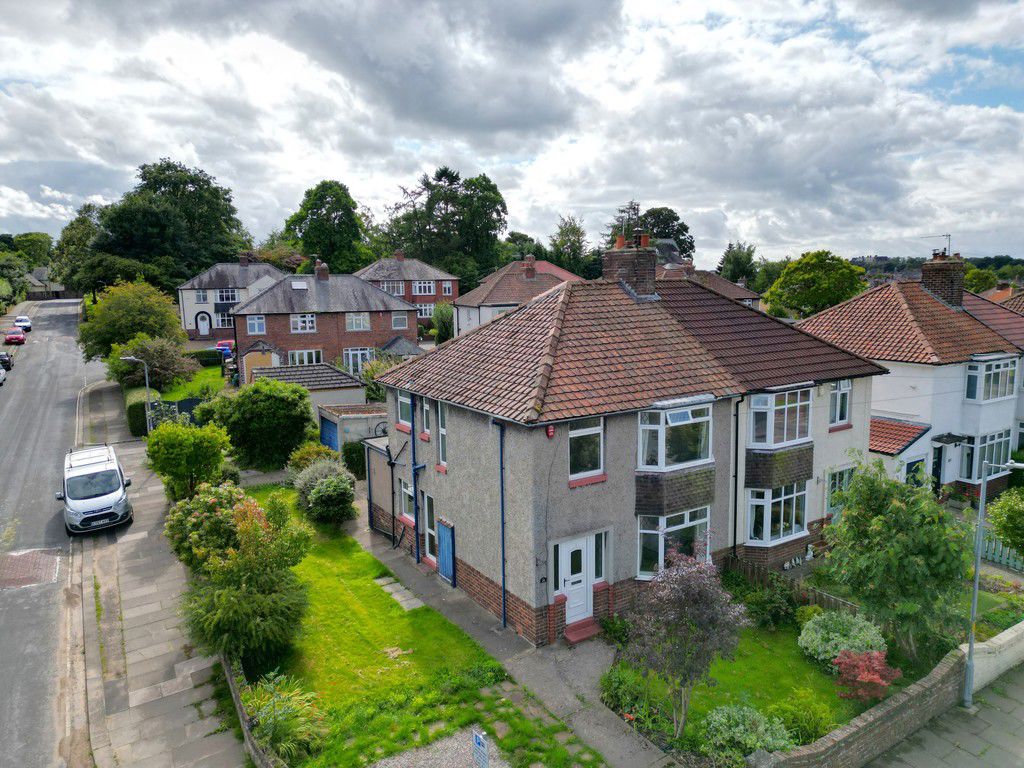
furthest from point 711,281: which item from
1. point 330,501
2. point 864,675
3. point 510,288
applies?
point 864,675

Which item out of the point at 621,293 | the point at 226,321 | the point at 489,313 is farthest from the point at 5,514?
the point at 226,321

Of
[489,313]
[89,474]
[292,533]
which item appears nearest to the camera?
[292,533]

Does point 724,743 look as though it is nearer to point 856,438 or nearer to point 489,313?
point 856,438

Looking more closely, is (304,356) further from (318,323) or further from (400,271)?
(400,271)

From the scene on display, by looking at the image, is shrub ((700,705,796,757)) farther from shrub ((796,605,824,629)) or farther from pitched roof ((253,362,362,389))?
pitched roof ((253,362,362,389))

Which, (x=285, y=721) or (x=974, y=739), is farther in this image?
(x=974, y=739)

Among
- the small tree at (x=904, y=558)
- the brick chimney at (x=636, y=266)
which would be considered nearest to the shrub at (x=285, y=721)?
the small tree at (x=904, y=558)
